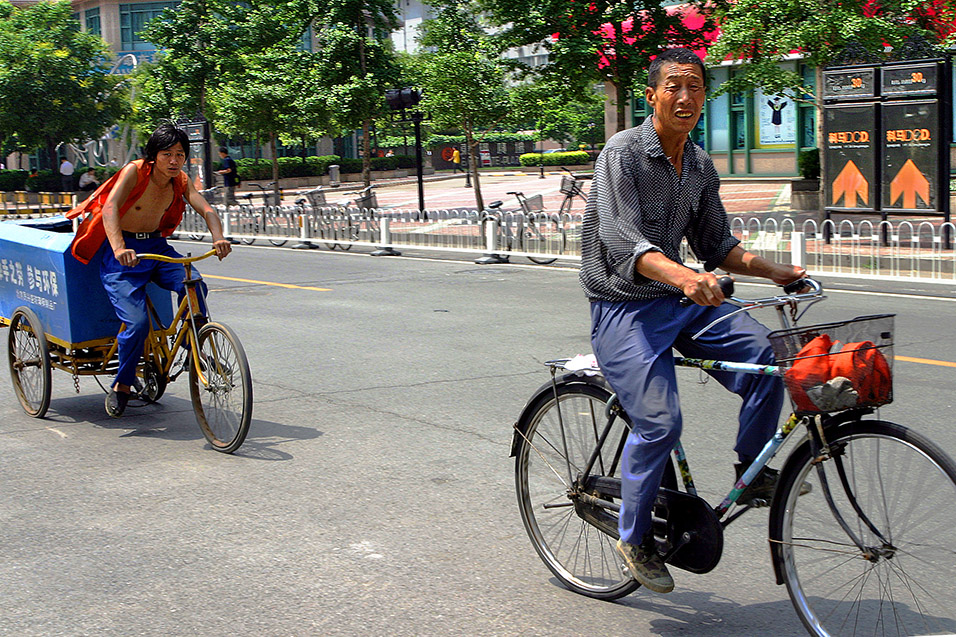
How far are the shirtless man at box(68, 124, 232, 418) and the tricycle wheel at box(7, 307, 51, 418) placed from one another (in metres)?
0.53

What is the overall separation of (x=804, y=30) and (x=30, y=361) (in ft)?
47.2

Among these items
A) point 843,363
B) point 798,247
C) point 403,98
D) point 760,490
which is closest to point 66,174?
point 403,98

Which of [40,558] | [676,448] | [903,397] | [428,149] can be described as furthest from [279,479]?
[428,149]

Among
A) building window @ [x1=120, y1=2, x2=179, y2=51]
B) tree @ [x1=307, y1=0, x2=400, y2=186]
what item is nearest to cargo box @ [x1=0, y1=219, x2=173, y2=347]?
tree @ [x1=307, y1=0, x2=400, y2=186]

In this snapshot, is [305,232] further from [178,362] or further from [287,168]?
[287,168]

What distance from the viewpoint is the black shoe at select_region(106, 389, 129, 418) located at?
263 inches

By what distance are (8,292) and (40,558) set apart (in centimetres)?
350

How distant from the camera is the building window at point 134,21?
233ft

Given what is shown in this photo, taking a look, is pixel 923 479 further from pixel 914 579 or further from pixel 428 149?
pixel 428 149

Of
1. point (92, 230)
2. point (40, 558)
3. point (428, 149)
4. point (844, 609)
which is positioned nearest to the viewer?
point (844, 609)

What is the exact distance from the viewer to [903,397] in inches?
285

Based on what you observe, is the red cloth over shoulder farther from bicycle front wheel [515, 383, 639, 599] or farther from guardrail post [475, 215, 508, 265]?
guardrail post [475, 215, 508, 265]

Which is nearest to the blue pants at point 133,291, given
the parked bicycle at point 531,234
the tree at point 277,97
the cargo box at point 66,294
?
the cargo box at point 66,294

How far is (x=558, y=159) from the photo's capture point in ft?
199
